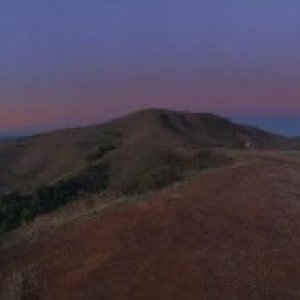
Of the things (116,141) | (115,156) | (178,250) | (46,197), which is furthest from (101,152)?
(178,250)

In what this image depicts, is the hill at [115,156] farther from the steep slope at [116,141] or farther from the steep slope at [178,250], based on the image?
the steep slope at [178,250]

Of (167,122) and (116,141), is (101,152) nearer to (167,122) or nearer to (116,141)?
(116,141)

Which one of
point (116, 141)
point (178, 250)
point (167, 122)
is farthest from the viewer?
point (167, 122)

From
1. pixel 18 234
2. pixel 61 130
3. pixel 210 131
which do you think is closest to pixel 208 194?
pixel 18 234

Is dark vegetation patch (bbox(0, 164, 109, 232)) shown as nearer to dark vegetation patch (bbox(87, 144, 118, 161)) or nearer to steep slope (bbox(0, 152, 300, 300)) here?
dark vegetation patch (bbox(87, 144, 118, 161))

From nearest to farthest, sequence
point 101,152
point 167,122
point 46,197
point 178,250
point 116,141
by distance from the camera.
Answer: point 178,250, point 46,197, point 101,152, point 116,141, point 167,122

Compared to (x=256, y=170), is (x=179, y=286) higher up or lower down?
lower down

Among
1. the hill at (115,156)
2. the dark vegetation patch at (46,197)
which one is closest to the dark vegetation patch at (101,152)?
the hill at (115,156)

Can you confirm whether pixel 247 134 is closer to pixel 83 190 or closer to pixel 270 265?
pixel 83 190
